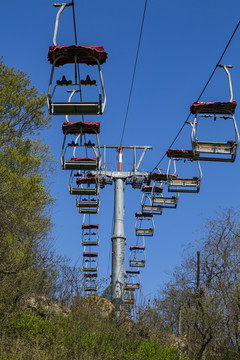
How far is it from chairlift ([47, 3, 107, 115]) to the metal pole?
13245mm

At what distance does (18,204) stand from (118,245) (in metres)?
6.26

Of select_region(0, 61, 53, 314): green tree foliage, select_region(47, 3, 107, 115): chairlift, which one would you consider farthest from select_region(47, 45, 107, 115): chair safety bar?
select_region(0, 61, 53, 314): green tree foliage

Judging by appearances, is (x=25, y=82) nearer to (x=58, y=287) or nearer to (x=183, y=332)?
(x=58, y=287)

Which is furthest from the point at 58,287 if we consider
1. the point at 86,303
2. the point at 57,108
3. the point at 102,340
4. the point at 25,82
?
the point at 57,108

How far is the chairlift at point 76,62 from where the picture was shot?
35.6 feet

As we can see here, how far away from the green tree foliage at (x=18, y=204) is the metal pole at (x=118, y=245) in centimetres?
334

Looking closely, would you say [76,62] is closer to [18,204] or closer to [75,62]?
[75,62]

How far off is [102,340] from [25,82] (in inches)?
508

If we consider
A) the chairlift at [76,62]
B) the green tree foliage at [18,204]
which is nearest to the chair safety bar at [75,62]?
the chairlift at [76,62]

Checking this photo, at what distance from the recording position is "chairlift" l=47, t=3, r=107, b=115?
10844 millimetres

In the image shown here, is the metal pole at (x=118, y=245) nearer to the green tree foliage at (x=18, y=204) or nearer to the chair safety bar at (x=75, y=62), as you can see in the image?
the green tree foliage at (x=18, y=204)

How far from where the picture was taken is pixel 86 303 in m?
18.8

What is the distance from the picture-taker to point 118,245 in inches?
1058

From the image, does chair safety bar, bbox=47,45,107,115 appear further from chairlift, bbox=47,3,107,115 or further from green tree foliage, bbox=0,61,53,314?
green tree foliage, bbox=0,61,53,314
